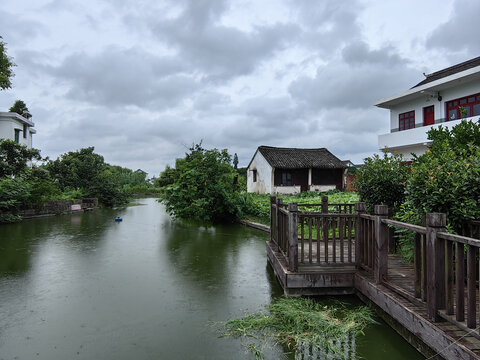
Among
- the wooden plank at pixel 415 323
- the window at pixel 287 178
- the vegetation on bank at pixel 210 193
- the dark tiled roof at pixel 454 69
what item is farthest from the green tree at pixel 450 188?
the window at pixel 287 178

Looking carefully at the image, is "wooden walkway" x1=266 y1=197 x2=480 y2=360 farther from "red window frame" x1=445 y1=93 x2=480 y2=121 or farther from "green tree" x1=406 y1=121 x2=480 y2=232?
"red window frame" x1=445 y1=93 x2=480 y2=121

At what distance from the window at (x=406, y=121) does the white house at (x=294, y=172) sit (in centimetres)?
747

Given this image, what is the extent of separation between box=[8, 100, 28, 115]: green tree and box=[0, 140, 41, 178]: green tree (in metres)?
14.3

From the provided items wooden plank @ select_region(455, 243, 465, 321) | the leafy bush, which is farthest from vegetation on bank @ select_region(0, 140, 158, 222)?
wooden plank @ select_region(455, 243, 465, 321)

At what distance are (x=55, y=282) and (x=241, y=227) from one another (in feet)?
26.0

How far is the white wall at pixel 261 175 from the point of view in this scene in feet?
83.6

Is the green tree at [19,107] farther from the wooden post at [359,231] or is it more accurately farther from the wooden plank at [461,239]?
the wooden plank at [461,239]

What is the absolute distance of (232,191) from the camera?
14.9 metres

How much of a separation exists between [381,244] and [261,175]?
75.5 feet

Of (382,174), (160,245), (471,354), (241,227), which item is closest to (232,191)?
(241,227)

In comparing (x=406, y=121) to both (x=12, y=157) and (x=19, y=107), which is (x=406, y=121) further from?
(x=19, y=107)

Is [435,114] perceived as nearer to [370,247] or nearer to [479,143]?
[479,143]

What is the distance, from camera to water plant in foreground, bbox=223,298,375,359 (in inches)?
135

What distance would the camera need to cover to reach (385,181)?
6.14m
